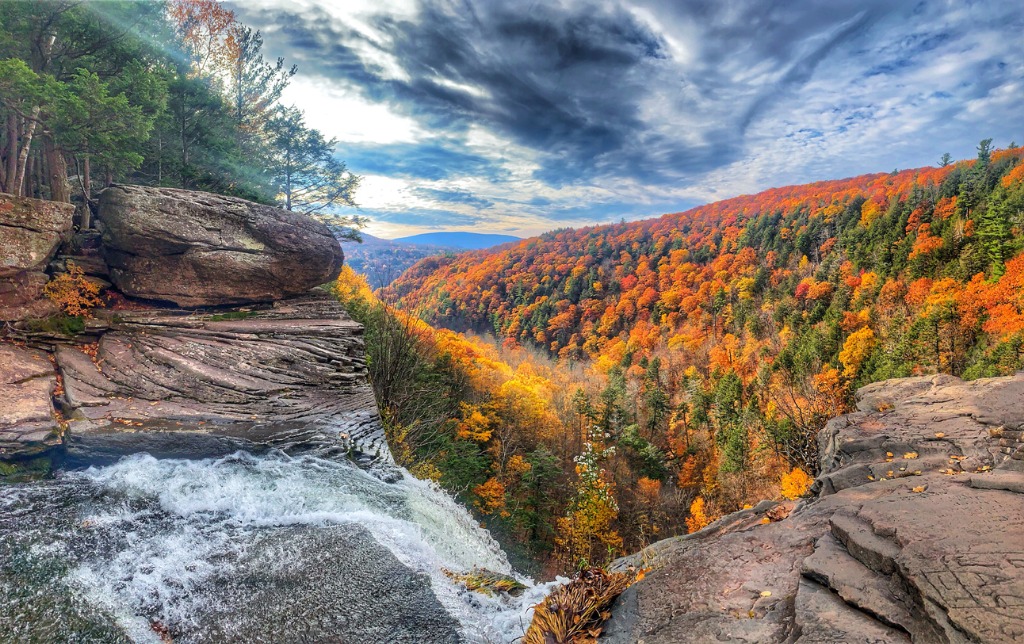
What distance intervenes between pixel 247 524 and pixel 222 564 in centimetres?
136

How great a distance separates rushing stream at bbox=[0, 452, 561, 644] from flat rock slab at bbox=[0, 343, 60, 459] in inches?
39.3

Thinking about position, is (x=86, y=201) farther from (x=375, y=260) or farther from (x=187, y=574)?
(x=375, y=260)

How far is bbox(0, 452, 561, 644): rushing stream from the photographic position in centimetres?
509

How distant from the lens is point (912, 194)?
232 ft

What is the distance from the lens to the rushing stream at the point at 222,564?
16.7 ft

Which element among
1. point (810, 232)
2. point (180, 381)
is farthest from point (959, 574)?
point (810, 232)

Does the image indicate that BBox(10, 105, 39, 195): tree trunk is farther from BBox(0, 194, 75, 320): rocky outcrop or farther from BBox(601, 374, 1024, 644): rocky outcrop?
BBox(601, 374, 1024, 644): rocky outcrop

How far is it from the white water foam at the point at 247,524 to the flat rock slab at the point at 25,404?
124cm

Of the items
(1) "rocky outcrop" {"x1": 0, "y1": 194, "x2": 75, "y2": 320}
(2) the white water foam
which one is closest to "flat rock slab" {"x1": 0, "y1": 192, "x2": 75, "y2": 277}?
(1) "rocky outcrop" {"x1": 0, "y1": 194, "x2": 75, "y2": 320}

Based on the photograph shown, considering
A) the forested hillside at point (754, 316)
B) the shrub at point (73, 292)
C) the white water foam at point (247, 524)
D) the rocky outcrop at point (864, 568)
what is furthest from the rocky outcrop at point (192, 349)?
the rocky outcrop at point (864, 568)

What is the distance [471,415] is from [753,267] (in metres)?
94.4

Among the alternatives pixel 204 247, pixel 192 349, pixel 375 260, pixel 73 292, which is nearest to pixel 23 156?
pixel 73 292

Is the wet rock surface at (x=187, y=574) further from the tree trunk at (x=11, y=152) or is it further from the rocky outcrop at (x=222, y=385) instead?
the tree trunk at (x=11, y=152)

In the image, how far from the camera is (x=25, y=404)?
28.9 feet
